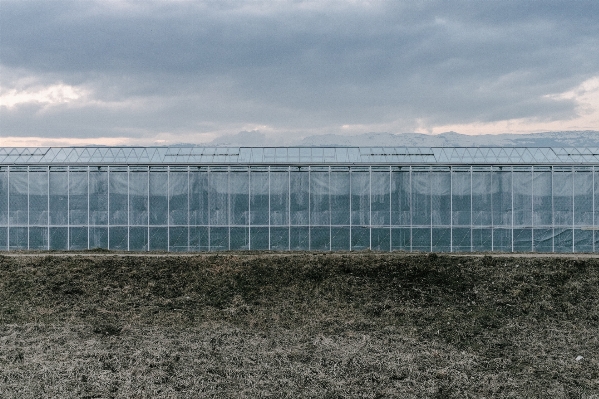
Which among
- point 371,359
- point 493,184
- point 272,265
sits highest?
point 493,184

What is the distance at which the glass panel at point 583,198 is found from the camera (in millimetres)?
31922

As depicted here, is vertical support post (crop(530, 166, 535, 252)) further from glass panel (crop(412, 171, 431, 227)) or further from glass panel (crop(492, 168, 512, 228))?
glass panel (crop(412, 171, 431, 227))

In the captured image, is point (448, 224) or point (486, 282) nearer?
point (486, 282)

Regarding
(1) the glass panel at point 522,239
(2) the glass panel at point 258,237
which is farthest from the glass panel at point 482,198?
(2) the glass panel at point 258,237

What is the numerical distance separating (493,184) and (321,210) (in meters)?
8.82

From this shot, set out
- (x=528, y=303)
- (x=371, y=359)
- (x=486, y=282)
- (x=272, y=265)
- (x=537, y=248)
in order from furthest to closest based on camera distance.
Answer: (x=537, y=248) → (x=272, y=265) → (x=486, y=282) → (x=528, y=303) → (x=371, y=359)

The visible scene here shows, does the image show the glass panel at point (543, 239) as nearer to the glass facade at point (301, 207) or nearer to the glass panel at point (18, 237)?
the glass facade at point (301, 207)

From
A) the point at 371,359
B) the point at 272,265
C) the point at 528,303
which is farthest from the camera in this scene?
the point at 272,265

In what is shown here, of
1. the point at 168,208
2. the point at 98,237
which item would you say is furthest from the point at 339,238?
the point at 98,237

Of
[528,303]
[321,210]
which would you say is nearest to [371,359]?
[528,303]

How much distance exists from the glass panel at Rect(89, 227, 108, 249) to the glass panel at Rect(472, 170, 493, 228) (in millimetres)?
18294

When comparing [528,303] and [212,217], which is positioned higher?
[212,217]

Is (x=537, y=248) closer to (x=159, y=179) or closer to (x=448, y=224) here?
(x=448, y=224)

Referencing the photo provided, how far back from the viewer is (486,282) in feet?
66.2
